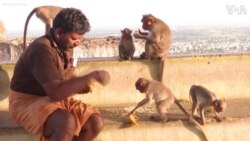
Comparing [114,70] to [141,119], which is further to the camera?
[114,70]

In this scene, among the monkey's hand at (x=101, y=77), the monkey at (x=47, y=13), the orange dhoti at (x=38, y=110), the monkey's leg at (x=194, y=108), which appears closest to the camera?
the monkey's hand at (x=101, y=77)

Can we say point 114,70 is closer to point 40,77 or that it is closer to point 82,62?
point 82,62

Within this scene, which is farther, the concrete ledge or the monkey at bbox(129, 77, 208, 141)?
the monkey at bbox(129, 77, 208, 141)

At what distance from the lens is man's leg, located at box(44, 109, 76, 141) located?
13.4 ft

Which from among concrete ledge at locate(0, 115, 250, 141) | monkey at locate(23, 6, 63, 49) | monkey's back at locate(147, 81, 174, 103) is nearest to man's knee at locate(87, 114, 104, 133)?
concrete ledge at locate(0, 115, 250, 141)

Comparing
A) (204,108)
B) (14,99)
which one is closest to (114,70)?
(204,108)

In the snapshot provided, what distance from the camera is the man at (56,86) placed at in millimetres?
3930

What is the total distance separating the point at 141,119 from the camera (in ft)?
20.6

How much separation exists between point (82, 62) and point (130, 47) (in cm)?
121

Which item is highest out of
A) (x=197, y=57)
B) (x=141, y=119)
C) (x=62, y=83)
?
(x=62, y=83)

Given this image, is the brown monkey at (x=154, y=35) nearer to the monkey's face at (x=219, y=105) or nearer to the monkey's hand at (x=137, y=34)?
the monkey's hand at (x=137, y=34)

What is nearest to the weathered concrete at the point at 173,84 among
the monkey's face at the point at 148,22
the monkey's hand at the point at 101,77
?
the monkey's face at the point at 148,22

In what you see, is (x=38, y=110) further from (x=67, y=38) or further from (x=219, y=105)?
(x=219, y=105)

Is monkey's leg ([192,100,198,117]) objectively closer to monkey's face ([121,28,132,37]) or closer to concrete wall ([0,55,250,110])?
concrete wall ([0,55,250,110])
